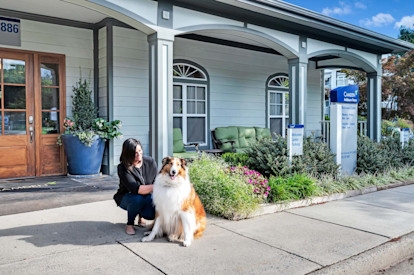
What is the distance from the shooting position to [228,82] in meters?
9.97

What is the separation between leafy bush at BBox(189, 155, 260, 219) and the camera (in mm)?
4562

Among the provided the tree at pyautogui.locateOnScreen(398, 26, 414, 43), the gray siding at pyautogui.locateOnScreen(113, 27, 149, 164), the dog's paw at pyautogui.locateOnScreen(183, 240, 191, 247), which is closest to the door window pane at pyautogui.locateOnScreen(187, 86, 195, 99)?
the gray siding at pyautogui.locateOnScreen(113, 27, 149, 164)

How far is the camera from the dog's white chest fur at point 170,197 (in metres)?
3.51

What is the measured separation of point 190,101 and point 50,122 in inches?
132

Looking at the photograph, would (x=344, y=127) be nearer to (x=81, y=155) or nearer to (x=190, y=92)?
(x=190, y=92)

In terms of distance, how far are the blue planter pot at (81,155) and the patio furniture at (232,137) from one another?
3056mm

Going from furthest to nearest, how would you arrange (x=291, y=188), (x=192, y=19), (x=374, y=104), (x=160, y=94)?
(x=374, y=104), (x=192, y=19), (x=160, y=94), (x=291, y=188)

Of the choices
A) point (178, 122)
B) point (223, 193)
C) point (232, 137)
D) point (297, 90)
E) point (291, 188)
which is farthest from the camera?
point (232, 137)

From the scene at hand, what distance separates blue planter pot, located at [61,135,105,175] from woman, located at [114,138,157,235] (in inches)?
133

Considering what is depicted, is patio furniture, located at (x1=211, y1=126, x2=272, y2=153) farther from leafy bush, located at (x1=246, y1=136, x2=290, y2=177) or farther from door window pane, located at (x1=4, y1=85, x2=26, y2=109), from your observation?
door window pane, located at (x1=4, y1=85, x2=26, y2=109)

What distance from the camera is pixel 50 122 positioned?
7.39 metres

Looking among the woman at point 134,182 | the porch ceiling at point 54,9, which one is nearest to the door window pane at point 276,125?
the porch ceiling at point 54,9

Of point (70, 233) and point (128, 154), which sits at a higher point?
point (128, 154)

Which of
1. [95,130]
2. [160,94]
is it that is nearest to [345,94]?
[160,94]
